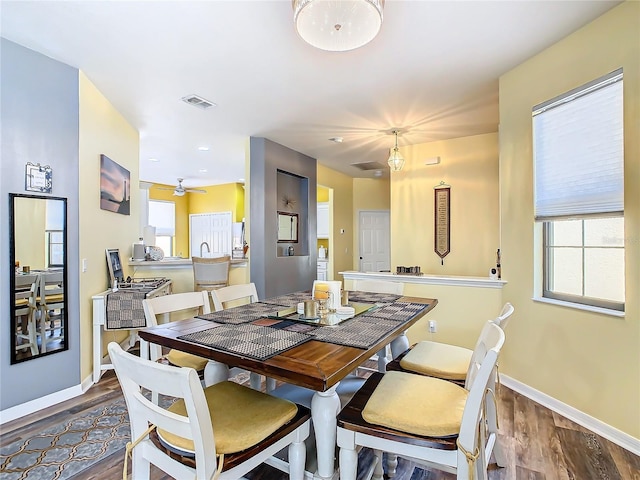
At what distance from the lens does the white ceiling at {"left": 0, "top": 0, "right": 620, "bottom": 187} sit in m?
2.06

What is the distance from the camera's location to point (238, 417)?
1.29 metres

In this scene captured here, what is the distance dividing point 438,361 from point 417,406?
2.00ft

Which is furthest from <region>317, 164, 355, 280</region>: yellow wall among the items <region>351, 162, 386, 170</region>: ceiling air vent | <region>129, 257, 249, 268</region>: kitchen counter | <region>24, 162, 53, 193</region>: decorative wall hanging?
<region>24, 162, 53, 193</region>: decorative wall hanging

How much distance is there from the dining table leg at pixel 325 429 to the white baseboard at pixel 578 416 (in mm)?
1926

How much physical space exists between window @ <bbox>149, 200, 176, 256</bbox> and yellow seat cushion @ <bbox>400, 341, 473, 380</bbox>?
7.87 meters

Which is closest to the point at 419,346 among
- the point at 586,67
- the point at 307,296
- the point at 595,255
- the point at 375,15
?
the point at 307,296

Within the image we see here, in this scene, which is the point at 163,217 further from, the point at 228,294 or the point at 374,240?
the point at 228,294

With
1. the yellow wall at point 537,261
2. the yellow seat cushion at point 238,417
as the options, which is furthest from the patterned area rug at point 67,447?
the yellow wall at point 537,261

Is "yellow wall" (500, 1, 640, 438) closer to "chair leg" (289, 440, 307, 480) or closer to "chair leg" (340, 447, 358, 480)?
"chair leg" (340, 447, 358, 480)

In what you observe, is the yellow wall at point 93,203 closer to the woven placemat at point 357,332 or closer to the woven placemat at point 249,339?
the woven placemat at point 249,339

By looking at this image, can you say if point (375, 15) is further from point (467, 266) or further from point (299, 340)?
point (467, 266)

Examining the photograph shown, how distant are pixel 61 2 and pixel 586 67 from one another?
11.0 feet

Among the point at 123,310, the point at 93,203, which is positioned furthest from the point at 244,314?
the point at 93,203

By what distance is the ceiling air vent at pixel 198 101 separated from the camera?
331 cm
